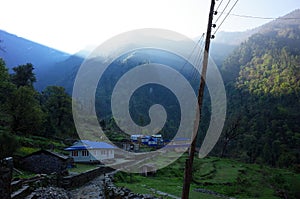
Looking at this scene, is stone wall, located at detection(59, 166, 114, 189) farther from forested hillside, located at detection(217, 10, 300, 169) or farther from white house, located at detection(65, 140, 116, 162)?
forested hillside, located at detection(217, 10, 300, 169)

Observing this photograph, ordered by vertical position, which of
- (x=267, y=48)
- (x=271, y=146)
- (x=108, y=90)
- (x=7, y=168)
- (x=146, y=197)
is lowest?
(x=271, y=146)

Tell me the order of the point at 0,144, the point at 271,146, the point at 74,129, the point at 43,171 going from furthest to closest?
the point at 271,146 → the point at 74,129 → the point at 43,171 → the point at 0,144

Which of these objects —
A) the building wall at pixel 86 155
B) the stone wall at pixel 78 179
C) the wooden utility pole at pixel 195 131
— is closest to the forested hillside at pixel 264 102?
the building wall at pixel 86 155

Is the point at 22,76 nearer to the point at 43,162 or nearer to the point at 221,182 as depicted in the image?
the point at 43,162

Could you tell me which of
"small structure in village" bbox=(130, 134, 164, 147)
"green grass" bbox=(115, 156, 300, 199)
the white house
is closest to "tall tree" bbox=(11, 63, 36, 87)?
the white house

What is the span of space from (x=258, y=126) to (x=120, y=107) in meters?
70.5

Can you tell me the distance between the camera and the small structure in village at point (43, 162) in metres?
26.2

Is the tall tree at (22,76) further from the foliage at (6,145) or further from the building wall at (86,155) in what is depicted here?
the foliage at (6,145)

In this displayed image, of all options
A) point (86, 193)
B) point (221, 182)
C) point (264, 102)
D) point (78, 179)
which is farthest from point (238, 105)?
point (86, 193)

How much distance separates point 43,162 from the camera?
86.4 feet

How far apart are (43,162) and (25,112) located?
18.5 metres

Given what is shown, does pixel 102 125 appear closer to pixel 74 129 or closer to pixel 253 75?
pixel 74 129

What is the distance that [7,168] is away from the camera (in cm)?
1145

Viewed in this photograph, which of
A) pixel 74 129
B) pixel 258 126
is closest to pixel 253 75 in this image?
pixel 258 126
